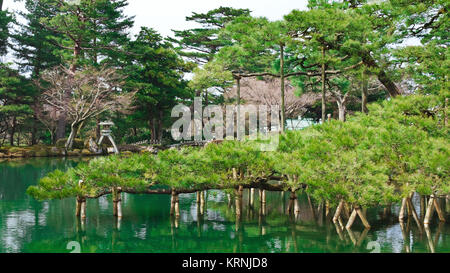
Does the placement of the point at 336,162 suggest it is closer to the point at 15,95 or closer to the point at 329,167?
the point at 329,167

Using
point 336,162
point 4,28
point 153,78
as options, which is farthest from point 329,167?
point 4,28

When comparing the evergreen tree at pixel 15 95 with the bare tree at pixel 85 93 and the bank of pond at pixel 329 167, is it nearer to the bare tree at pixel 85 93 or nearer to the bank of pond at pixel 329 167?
the bare tree at pixel 85 93

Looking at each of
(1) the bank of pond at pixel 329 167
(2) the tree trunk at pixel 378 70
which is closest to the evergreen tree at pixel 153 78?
(2) the tree trunk at pixel 378 70

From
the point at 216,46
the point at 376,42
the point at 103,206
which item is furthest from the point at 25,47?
the point at 376,42

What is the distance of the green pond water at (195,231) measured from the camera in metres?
7.49

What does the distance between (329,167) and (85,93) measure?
18.8m

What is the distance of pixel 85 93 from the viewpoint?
24.0 m

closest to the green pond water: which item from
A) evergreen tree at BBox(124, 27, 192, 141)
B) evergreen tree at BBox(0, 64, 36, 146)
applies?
evergreen tree at BBox(0, 64, 36, 146)

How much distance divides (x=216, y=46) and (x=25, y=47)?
40.0 ft

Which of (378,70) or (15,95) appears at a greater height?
(15,95)

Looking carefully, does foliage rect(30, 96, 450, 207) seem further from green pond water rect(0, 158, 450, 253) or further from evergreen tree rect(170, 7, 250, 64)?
evergreen tree rect(170, 7, 250, 64)

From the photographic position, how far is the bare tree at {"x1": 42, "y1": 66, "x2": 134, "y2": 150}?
76.9 ft
